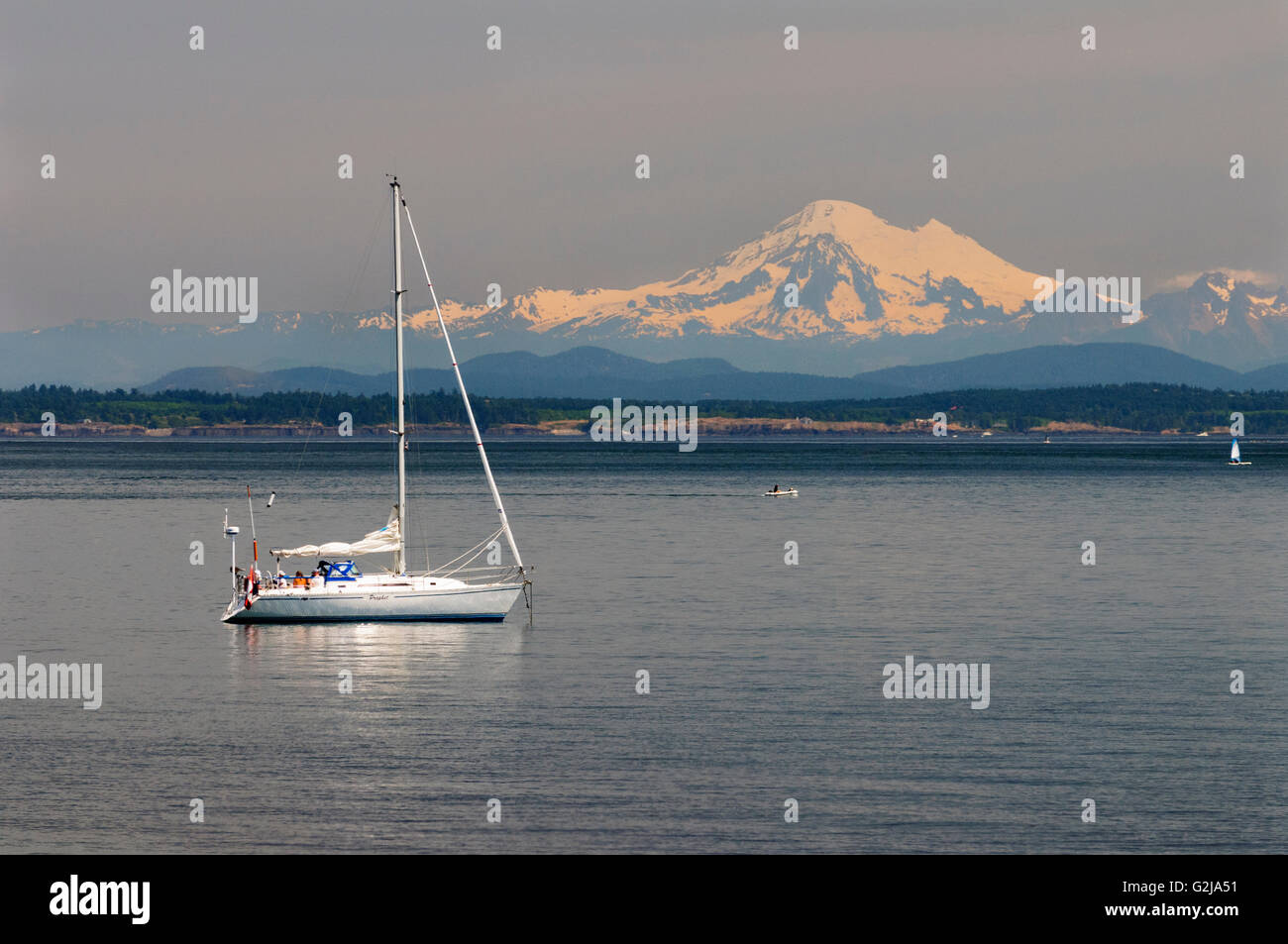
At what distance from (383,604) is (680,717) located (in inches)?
831

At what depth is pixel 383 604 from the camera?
61.5 m

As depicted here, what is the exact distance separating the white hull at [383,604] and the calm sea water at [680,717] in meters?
0.90

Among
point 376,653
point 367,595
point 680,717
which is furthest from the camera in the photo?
point 367,595

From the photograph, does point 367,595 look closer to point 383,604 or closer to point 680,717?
point 383,604

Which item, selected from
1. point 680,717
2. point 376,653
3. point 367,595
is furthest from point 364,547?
point 680,717

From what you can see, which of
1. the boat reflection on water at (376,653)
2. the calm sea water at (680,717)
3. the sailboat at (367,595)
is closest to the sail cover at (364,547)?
the sailboat at (367,595)

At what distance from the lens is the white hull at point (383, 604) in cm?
6128

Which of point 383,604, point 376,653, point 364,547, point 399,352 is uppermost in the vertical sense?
point 399,352

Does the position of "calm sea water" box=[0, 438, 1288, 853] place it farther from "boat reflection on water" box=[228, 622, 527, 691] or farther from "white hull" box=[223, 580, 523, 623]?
"white hull" box=[223, 580, 523, 623]

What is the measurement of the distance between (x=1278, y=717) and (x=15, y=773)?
3435cm

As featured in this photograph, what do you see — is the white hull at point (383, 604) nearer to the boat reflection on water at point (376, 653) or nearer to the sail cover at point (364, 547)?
the boat reflection on water at point (376, 653)

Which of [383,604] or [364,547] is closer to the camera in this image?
[383,604]

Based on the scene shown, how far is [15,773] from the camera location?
37562 mm
